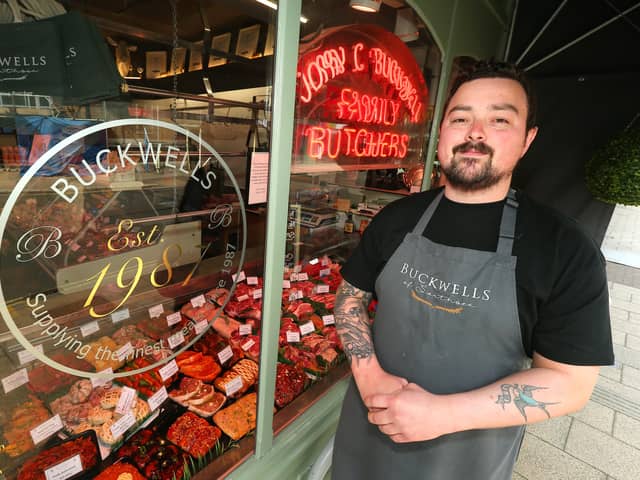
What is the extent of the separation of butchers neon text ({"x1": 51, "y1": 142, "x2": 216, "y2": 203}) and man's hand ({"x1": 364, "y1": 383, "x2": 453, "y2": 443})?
1271 millimetres

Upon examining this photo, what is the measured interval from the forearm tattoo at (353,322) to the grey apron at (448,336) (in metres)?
0.06

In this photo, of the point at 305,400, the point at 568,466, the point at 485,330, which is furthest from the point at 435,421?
the point at 568,466

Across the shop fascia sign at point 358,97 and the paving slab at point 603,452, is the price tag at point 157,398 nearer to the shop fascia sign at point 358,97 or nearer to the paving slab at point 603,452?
the shop fascia sign at point 358,97

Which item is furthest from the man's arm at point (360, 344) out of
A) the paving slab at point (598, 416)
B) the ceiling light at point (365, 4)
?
the paving slab at point (598, 416)

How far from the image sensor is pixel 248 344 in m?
2.34

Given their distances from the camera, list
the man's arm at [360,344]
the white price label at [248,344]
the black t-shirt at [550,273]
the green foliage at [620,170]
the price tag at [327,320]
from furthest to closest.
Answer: the price tag at [327,320] → the green foliage at [620,170] → the white price label at [248,344] → the man's arm at [360,344] → the black t-shirt at [550,273]

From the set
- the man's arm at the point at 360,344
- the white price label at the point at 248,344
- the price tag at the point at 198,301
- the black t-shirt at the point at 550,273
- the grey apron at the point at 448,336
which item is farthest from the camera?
the white price label at the point at 248,344

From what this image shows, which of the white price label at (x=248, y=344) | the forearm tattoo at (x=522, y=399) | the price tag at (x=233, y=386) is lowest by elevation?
the price tag at (x=233, y=386)

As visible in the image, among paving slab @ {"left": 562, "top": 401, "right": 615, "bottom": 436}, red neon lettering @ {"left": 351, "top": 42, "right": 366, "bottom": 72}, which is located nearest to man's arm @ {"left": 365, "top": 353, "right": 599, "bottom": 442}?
red neon lettering @ {"left": 351, "top": 42, "right": 366, "bottom": 72}

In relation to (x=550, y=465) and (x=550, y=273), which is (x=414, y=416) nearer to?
(x=550, y=273)

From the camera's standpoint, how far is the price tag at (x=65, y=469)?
138cm

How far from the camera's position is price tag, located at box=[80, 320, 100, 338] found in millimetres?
1544

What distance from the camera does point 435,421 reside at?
107 cm

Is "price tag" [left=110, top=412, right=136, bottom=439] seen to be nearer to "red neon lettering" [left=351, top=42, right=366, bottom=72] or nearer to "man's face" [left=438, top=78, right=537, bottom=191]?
"man's face" [left=438, top=78, right=537, bottom=191]
